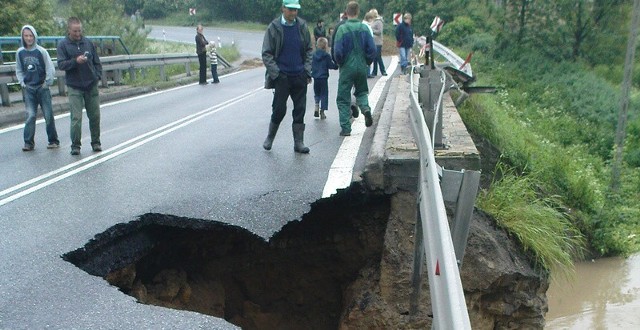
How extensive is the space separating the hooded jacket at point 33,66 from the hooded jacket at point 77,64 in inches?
23.6

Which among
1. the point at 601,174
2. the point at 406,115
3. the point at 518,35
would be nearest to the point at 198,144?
the point at 406,115

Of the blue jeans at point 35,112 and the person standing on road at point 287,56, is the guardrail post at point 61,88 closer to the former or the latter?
the blue jeans at point 35,112

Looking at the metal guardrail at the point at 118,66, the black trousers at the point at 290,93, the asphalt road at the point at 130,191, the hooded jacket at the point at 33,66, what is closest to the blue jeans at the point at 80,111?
the asphalt road at the point at 130,191

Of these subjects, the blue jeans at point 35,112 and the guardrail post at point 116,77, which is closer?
the blue jeans at point 35,112

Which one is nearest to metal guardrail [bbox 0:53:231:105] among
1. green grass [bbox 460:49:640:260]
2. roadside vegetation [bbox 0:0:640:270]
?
roadside vegetation [bbox 0:0:640:270]

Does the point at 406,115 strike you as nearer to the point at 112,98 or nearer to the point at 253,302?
the point at 253,302

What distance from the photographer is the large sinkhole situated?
17.1ft

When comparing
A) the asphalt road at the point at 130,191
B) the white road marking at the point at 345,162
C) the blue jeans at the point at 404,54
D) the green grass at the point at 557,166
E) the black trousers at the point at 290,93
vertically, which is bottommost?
the green grass at the point at 557,166

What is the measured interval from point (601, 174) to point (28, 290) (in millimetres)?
14255

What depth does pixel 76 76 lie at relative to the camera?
8.14m

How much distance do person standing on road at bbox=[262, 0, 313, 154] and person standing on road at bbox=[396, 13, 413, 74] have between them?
34.3 feet

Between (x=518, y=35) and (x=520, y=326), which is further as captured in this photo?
(x=518, y=35)

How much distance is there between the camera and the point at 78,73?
26.7ft

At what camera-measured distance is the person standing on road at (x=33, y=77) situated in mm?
8508
